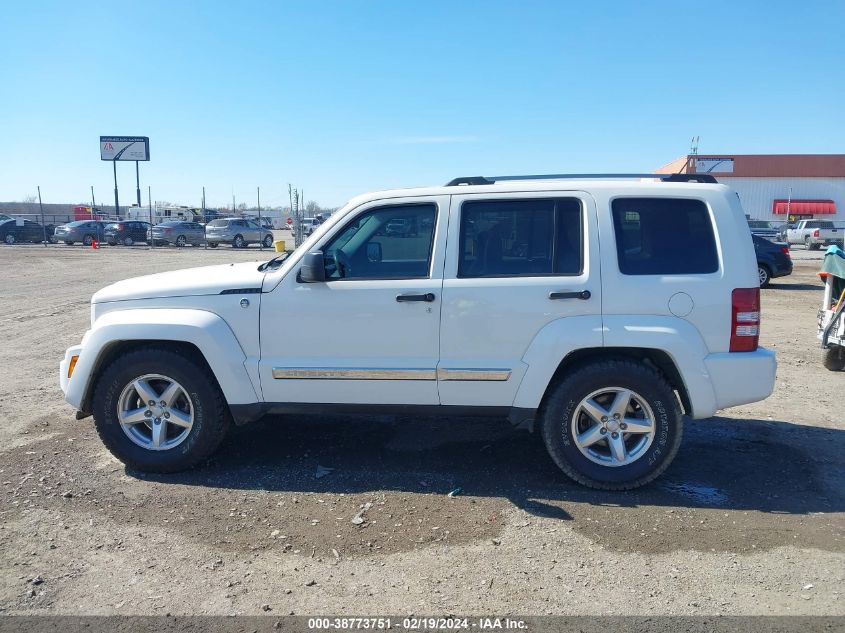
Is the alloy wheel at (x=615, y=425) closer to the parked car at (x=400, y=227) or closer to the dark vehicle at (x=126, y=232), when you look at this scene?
the parked car at (x=400, y=227)

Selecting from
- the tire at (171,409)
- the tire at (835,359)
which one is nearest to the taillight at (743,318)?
the tire at (171,409)

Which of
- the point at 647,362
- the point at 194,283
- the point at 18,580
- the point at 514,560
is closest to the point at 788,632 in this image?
the point at 514,560

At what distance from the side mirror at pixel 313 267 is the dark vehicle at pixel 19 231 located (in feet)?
126

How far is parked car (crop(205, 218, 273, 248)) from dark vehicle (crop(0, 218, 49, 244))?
9.44 metres

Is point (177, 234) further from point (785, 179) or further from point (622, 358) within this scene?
point (785, 179)

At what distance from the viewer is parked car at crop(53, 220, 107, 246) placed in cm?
3673

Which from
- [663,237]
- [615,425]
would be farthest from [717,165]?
[615,425]

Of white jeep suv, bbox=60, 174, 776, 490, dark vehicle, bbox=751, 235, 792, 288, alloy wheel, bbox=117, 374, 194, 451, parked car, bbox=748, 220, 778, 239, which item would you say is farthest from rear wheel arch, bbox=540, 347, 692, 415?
parked car, bbox=748, 220, 778, 239

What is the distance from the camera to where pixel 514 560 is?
12.0 feet

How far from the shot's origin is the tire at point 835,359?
783 cm

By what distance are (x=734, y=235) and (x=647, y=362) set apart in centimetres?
99

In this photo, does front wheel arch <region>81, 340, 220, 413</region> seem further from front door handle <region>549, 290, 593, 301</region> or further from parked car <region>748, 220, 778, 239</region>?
parked car <region>748, 220, 778, 239</region>

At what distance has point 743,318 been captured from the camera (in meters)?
4.30

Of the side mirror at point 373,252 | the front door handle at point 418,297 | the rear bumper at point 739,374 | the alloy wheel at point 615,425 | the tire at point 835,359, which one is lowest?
the tire at point 835,359
